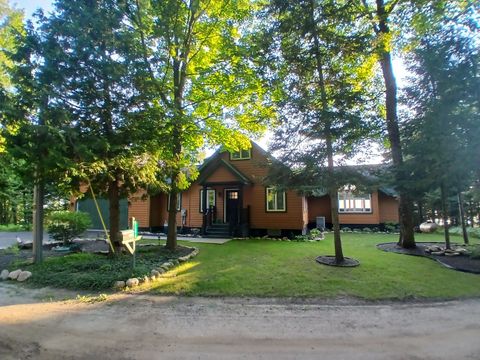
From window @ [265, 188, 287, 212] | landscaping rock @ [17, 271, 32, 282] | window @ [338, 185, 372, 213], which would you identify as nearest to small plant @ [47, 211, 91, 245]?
landscaping rock @ [17, 271, 32, 282]

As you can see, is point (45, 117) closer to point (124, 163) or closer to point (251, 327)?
point (124, 163)

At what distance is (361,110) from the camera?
9133mm

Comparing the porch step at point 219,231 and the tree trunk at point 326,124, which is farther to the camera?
the porch step at point 219,231

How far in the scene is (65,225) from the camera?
12.9 m

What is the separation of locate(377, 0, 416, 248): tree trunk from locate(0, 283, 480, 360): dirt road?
6.60 m

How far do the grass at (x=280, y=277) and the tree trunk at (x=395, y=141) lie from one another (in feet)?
8.03

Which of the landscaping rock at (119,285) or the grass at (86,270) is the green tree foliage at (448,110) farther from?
the landscaping rock at (119,285)

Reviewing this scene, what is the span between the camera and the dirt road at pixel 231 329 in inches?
160

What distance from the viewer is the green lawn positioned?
6855 millimetres

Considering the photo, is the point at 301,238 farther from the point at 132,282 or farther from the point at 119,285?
the point at 119,285

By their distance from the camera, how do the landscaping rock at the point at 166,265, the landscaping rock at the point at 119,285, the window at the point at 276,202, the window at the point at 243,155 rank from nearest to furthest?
the landscaping rock at the point at 119,285 < the landscaping rock at the point at 166,265 < the window at the point at 276,202 < the window at the point at 243,155

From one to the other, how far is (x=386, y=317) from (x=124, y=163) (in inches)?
284

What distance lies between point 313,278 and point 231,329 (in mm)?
3583

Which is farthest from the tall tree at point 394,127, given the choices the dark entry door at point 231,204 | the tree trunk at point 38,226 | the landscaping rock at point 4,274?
the landscaping rock at point 4,274
